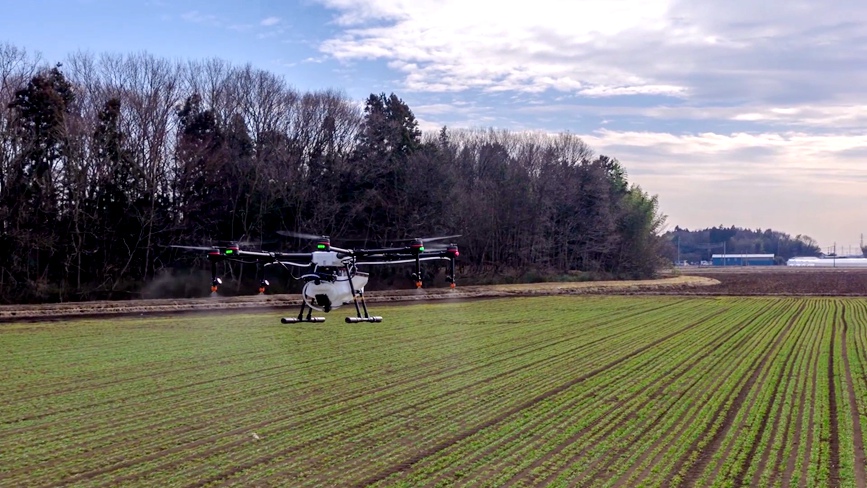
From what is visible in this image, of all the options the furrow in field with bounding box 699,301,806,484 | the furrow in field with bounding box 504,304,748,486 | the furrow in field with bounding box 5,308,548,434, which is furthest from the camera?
the furrow in field with bounding box 5,308,548,434

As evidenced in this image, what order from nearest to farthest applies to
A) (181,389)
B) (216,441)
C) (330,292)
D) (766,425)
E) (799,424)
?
(216,441)
(766,425)
(799,424)
(181,389)
(330,292)

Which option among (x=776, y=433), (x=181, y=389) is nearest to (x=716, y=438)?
(x=776, y=433)

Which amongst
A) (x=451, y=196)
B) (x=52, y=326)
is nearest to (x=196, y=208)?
(x=52, y=326)

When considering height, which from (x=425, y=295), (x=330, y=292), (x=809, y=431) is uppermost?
(x=330, y=292)

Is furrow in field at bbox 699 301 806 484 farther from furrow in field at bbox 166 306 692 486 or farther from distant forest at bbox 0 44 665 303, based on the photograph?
distant forest at bbox 0 44 665 303

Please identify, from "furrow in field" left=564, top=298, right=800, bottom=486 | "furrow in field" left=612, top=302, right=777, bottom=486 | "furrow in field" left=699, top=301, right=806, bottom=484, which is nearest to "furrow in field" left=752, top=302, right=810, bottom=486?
"furrow in field" left=699, top=301, right=806, bottom=484

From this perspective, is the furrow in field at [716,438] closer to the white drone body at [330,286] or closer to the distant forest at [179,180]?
the white drone body at [330,286]

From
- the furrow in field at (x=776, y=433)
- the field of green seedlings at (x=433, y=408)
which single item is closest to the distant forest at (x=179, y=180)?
the field of green seedlings at (x=433, y=408)

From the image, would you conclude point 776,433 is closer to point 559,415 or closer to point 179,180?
point 559,415
